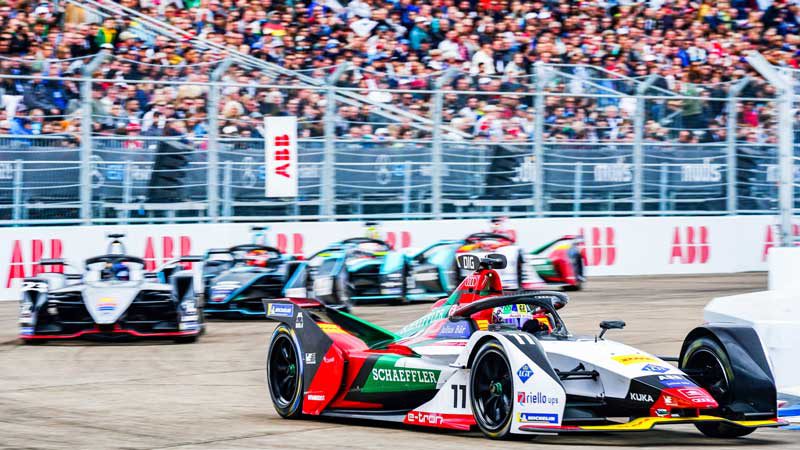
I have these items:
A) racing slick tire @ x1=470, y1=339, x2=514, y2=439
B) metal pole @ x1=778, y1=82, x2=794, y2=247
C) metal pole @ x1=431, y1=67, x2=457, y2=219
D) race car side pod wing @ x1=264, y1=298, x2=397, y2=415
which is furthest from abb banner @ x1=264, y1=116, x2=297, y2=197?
racing slick tire @ x1=470, y1=339, x2=514, y2=439

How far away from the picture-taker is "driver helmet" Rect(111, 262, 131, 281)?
13812 mm

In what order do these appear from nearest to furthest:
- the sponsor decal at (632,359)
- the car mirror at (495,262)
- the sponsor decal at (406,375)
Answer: the sponsor decal at (632,359) < the sponsor decal at (406,375) < the car mirror at (495,262)

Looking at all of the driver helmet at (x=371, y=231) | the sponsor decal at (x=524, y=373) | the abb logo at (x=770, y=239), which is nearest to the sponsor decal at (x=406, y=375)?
the sponsor decal at (x=524, y=373)

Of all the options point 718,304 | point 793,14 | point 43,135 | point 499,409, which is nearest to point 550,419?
point 499,409

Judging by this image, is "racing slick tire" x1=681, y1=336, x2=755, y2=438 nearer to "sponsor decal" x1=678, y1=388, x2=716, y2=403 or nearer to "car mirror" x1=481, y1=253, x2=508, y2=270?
"sponsor decal" x1=678, y1=388, x2=716, y2=403

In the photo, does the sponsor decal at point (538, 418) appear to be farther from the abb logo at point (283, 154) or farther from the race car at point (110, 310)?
the abb logo at point (283, 154)

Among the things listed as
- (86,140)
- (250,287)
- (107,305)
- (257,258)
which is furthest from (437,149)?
(107,305)

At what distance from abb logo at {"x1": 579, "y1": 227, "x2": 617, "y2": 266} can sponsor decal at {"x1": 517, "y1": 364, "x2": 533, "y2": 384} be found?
14779 millimetres

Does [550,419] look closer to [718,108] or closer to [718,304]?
[718,304]

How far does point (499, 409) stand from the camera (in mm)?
6891

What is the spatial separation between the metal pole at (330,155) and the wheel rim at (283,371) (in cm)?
1081

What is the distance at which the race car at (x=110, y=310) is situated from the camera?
507 inches

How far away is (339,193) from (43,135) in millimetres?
4521

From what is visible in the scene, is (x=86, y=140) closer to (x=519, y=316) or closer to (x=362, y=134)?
(x=362, y=134)
